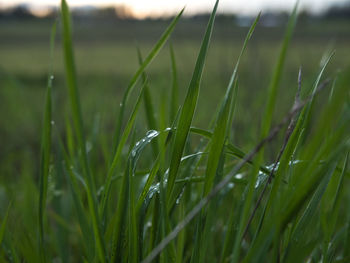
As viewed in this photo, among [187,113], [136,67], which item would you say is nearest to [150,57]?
[187,113]

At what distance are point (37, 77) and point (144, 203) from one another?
206cm

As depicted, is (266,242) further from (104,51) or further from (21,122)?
(104,51)

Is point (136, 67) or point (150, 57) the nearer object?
point (150, 57)

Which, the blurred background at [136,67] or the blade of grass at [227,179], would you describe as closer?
the blade of grass at [227,179]

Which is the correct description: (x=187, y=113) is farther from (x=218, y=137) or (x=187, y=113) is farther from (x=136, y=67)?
(x=136, y=67)

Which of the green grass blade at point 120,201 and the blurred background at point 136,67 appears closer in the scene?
the green grass blade at point 120,201

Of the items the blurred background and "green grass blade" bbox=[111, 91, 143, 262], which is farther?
the blurred background

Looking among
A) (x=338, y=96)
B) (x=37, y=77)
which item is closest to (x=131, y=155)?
(x=338, y=96)

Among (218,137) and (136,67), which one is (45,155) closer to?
(218,137)

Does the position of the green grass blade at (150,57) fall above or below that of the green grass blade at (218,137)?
above

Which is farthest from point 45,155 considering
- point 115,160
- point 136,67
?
point 136,67

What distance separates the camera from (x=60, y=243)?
381 millimetres

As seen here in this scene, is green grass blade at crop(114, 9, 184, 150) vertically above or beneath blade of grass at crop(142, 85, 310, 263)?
above

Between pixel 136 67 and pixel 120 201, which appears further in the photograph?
pixel 136 67
